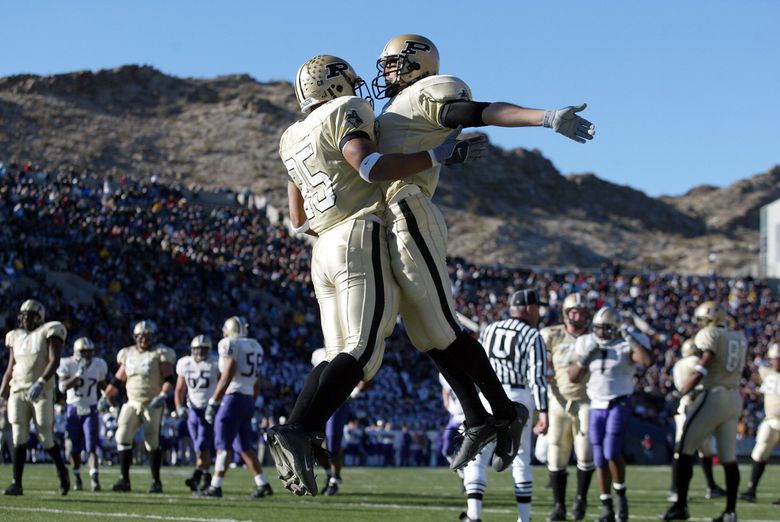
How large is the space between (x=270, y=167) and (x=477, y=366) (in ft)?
248

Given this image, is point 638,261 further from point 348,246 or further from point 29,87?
point 348,246

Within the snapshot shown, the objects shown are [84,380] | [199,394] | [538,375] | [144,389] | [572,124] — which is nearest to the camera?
[572,124]

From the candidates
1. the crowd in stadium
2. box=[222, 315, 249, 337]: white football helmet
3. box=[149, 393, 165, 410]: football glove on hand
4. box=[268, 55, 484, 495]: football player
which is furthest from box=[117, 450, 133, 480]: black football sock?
the crowd in stadium

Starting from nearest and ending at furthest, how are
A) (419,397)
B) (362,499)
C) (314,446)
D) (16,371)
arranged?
(314,446)
(16,371)
(362,499)
(419,397)

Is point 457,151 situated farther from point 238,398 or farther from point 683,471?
point 238,398

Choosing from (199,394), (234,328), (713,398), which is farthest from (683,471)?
(199,394)

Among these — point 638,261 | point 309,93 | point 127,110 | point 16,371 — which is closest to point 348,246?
point 309,93

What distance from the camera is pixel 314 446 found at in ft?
18.6

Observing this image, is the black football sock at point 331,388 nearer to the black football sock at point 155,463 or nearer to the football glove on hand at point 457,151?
the football glove on hand at point 457,151

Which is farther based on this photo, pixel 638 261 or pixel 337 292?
pixel 638 261

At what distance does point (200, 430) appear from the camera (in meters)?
13.3

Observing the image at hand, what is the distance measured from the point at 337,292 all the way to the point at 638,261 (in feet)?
277

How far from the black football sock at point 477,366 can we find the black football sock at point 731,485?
4817 mm

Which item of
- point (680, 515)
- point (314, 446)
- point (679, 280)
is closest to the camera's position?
point (314, 446)
